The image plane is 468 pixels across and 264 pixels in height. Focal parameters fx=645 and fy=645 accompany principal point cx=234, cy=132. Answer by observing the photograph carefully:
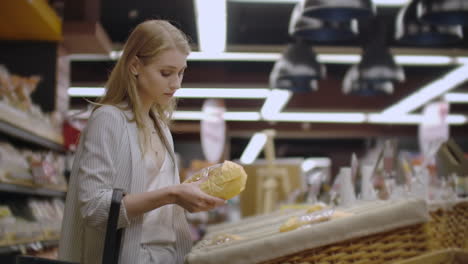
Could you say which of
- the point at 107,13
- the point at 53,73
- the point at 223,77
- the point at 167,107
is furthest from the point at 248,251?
the point at 223,77

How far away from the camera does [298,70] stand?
5977mm

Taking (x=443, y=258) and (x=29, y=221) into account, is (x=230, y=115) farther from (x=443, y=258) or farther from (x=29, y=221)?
(x=443, y=258)

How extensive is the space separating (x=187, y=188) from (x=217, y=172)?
0.34ft

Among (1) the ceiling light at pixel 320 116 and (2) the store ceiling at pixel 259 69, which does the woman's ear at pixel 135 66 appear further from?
(1) the ceiling light at pixel 320 116

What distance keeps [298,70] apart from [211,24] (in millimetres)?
1117

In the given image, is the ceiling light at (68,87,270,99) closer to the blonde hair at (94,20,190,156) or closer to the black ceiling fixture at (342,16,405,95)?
the black ceiling fixture at (342,16,405,95)

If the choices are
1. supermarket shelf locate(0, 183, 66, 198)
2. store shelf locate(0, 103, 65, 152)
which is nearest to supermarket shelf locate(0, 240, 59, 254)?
supermarket shelf locate(0, 183, 66, 198)

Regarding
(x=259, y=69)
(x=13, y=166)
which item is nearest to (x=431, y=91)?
(x=259, y=69)

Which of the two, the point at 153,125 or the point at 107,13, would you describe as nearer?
the point at 153,125

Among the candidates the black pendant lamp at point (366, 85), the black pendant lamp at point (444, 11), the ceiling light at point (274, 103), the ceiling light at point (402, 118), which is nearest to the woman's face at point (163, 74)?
the black pendant lamp at point (444, 11)

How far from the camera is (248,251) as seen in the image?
150 centimetres

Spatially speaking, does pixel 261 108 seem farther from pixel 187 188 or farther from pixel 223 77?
pixel 187 188

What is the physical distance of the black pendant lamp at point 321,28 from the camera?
4629 millimetres

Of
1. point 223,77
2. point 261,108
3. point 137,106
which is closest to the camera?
point 137,106
